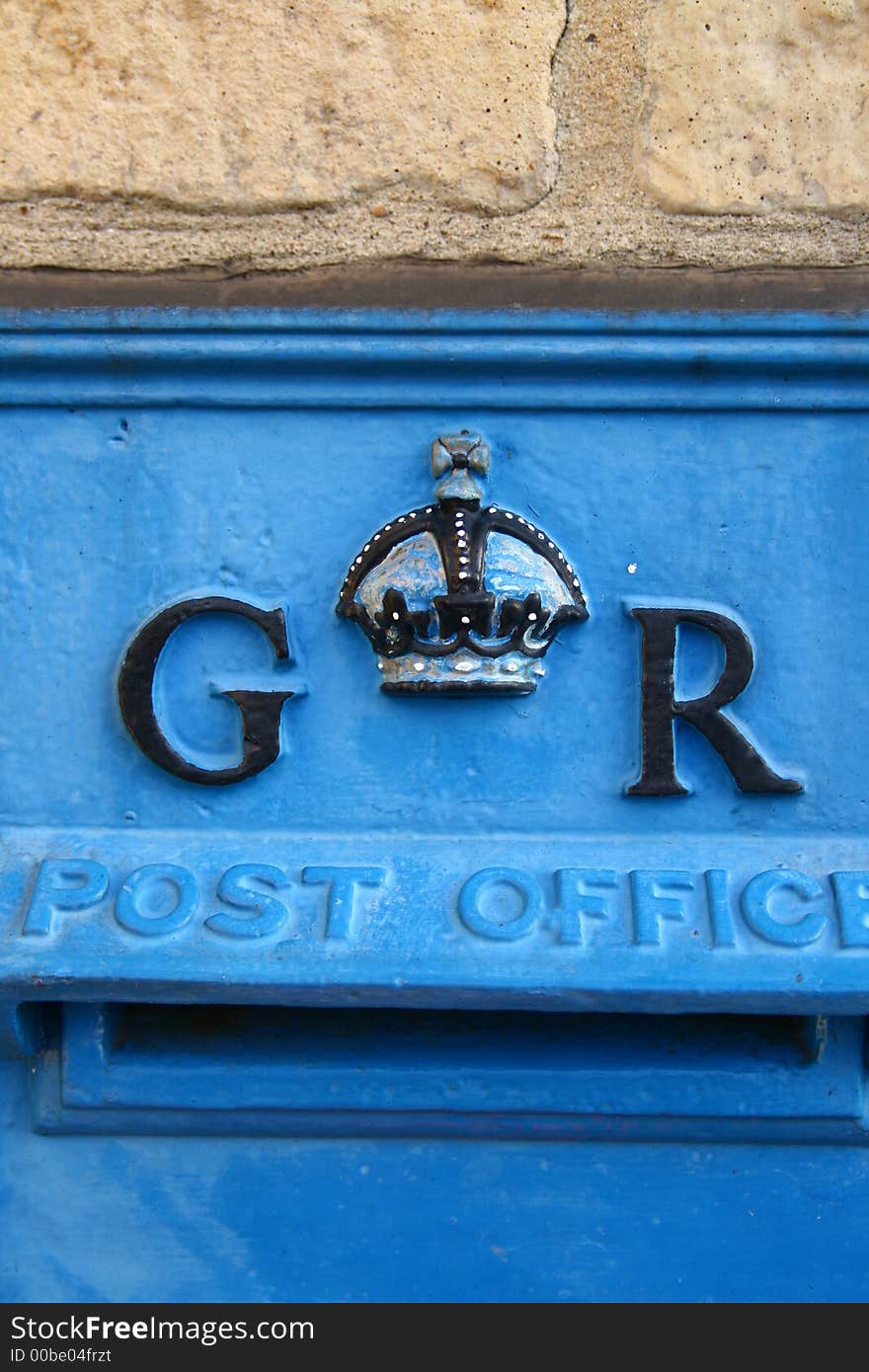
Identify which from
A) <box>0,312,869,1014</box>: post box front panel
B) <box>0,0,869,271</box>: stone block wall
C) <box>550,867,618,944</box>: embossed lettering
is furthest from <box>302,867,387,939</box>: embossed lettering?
<box>0,0,869,271</box>: stone block wall

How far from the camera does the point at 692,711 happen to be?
0.69 meters

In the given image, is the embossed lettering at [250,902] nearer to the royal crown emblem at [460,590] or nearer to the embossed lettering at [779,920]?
the royal crown emblem at [460,590]

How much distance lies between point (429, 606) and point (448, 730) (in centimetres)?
8

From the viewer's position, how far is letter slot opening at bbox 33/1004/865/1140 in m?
0.69

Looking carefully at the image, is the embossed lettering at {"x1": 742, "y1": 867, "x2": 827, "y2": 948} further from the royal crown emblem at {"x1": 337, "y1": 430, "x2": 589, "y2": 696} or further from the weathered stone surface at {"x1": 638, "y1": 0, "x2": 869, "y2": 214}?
the weathered stone surface at {"x1": 638, "y1": 0, "x2": 869, "y2": 214}

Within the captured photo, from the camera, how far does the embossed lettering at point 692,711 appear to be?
68 centimetres

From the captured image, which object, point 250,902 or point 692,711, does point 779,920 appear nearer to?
point 692,711

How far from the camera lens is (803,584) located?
69cm

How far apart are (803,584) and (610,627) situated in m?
0.13

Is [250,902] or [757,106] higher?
[757,106]

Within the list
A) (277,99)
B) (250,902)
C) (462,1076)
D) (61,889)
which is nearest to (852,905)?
(462,1076)

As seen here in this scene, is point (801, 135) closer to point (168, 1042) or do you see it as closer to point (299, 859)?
point (299, 859)

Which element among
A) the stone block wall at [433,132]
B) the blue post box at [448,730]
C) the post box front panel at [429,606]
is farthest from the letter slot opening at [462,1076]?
the stone block wall at [433,132]

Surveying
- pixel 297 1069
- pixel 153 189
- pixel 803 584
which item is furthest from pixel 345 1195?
pixel 153 189
